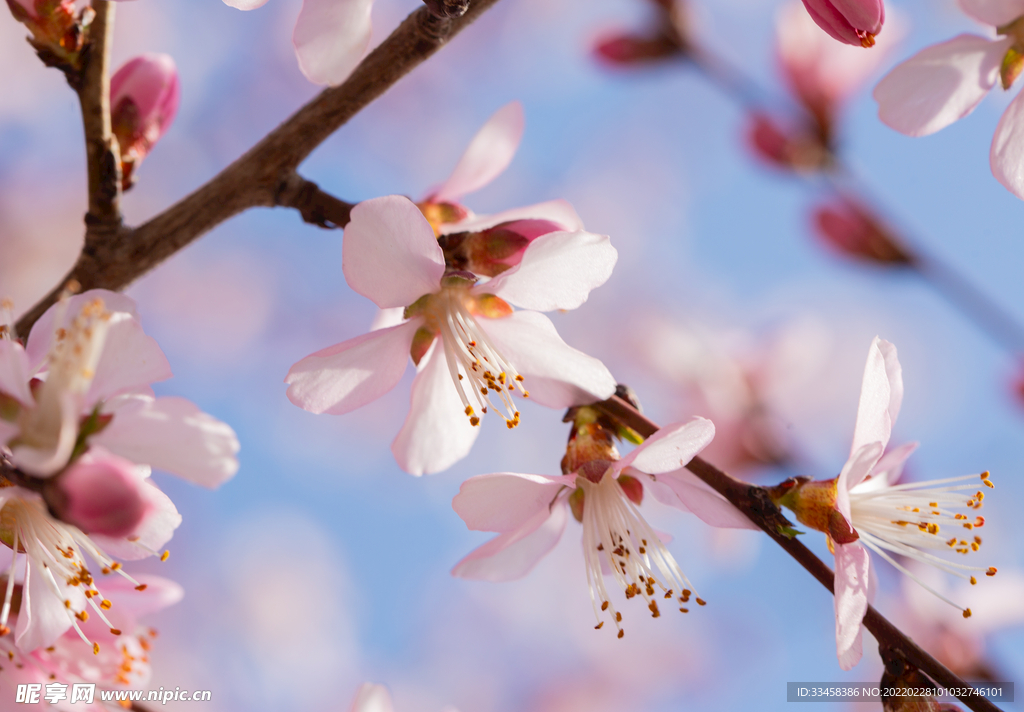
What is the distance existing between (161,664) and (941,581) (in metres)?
3.70

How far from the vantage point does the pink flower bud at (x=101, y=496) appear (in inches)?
24.8

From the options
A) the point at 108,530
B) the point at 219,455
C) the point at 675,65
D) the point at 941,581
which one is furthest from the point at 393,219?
the point at 941,581

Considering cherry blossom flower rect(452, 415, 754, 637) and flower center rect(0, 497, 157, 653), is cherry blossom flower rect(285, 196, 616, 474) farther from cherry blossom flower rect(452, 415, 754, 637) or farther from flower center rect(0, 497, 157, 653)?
flower center rect(0, 497, 157, 653)

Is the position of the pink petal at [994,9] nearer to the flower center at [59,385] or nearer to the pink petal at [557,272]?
the pink petal at [557,272]

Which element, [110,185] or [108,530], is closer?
[108,530]

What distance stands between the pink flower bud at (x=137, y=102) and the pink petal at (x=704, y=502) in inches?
34.8

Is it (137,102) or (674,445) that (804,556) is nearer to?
(674,445)

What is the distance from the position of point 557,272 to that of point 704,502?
327 mm

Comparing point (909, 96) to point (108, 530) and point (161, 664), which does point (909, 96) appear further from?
point (161, 664)

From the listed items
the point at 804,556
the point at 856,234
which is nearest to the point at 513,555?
the point at 804,556

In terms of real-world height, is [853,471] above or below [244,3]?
below

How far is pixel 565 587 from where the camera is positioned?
4.80m

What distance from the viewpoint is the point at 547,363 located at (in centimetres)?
99

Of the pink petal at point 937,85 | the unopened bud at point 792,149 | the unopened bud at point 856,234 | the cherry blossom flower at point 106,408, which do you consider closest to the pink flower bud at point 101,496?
the cherry blossom flower at point 106,408
